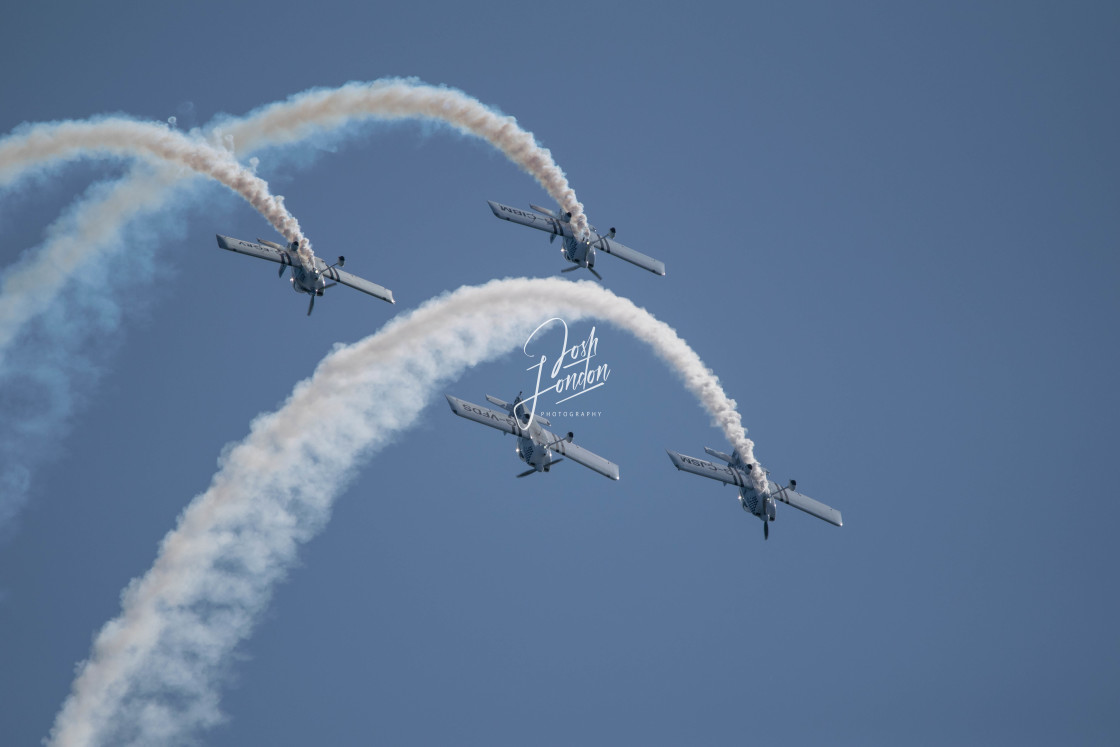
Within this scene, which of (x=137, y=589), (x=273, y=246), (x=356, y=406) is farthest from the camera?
(x=356, y=406)

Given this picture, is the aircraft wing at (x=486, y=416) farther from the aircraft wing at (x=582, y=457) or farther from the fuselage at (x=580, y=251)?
the fuselage at (x=580, y=251)

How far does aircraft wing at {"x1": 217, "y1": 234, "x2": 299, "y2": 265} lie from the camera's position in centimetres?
9712

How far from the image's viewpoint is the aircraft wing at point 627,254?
109 metres

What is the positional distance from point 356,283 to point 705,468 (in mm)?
23275

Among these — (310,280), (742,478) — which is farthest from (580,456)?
(310,280)

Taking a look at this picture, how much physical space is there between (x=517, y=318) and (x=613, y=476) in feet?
45.4

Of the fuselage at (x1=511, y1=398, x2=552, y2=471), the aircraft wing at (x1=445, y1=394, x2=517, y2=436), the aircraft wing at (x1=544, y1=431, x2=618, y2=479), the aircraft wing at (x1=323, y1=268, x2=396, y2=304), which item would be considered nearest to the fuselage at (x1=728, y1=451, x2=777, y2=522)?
the aircraft wing at (x1=544, y1=431, x2=618, y2=479)

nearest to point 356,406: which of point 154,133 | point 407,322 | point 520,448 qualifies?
point 407,322

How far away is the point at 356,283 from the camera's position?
10169 cm

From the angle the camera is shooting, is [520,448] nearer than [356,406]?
Yes

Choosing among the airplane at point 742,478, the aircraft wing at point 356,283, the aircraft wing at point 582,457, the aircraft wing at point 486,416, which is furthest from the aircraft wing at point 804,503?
the aircraft wing at point 356,283

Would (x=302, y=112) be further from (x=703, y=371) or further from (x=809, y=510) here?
(x=809, y=510)

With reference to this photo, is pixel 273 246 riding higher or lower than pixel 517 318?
lower

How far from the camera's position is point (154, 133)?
99.6m
